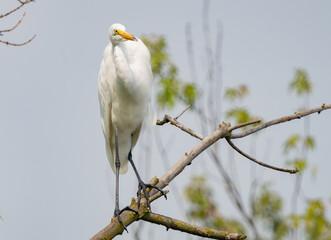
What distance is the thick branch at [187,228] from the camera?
288 cm

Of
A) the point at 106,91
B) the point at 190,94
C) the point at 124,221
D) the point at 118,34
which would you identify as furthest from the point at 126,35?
the point at 190,94

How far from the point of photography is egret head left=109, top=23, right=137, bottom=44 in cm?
380

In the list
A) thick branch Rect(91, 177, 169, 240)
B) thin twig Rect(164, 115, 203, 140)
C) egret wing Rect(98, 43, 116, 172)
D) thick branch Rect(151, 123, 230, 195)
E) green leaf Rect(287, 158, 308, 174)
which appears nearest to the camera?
thick branch Rect(91, 177, 169, 240)

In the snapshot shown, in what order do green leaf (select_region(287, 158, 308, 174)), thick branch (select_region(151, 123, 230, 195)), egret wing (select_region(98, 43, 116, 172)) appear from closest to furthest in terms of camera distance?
1. thick branch (select_region(151, 123, 230, 195))
2. egret wing (select_region(98, 43, 116, 172))
3. green leaf (select_region(287, 158, 308, 174))

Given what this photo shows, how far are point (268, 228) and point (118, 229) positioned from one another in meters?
5.41

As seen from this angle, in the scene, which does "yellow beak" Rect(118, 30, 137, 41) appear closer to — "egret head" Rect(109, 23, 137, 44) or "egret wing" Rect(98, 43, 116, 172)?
"egret head" Rect(109, 23, 137, 44)

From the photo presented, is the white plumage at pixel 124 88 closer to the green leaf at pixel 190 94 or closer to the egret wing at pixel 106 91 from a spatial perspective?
the egret wing at pixel 106 91

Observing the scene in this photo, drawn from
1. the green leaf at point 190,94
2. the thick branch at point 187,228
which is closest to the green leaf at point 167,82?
the green leaf at point 190,94

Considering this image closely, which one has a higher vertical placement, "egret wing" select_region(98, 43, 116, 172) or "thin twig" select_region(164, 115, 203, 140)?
"egret wing" select_region(98, 43, 116, 172)

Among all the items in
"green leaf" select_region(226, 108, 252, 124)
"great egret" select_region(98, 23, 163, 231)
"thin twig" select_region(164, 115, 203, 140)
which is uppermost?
"green leaf" select_region(226, 108, 252, 124)

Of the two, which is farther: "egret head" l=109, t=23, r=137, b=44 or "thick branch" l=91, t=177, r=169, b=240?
"egret head" l=109, t=23, r=137, b=44

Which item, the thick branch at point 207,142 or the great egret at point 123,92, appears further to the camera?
the great egret at point 123,92

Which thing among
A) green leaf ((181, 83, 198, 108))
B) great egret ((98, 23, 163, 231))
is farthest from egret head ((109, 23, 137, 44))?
green leaf ((181, 83, 198, 108))

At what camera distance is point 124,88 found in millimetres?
4035
